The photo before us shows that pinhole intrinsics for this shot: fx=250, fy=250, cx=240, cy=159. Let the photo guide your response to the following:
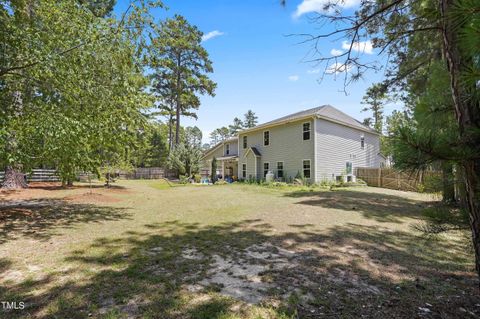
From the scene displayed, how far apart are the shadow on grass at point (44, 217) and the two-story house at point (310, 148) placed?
1330 cm

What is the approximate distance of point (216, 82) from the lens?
32562mm

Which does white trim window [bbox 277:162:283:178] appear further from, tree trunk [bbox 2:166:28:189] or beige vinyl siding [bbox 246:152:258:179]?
A: tree trunk [bbox 2:166:28:189]

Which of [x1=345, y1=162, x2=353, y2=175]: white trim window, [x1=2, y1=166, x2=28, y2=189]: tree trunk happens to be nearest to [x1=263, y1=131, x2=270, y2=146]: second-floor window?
[x1=345, y1=162, x2=353, y2=175]: white trim window

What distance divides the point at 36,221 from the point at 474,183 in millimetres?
8189

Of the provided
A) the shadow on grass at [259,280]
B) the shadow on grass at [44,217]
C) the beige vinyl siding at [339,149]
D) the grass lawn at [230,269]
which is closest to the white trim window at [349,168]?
the beige vinyl siding at [339,149]

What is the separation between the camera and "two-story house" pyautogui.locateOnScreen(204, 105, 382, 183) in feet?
58.1

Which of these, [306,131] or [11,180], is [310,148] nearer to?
[306,131]

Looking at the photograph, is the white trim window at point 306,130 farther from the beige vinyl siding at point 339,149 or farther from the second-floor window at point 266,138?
the second-floor window at point 266,138

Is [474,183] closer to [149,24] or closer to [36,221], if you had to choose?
[149,24]

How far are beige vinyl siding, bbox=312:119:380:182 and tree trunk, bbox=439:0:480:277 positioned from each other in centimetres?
1583

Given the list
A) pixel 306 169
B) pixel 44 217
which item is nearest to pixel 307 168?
pixel 306 169

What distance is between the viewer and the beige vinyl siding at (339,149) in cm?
1770

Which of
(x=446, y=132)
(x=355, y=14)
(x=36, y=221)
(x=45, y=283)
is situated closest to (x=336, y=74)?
(x=355, y=14)

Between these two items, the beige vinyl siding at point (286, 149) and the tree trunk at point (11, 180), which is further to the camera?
the beige vinyl siding at point (286, 149)
